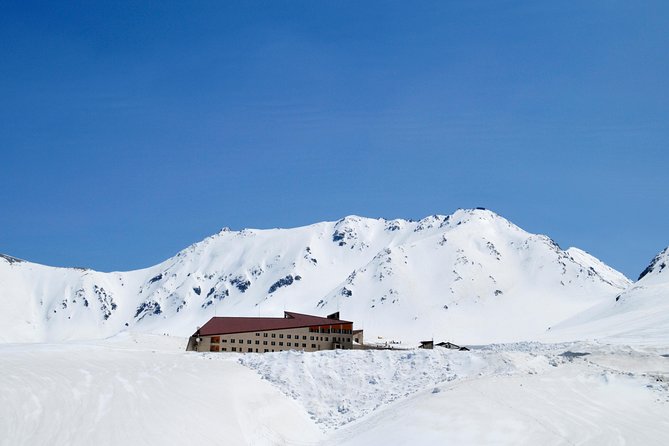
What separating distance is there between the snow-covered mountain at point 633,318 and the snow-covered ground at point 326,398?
61.9m

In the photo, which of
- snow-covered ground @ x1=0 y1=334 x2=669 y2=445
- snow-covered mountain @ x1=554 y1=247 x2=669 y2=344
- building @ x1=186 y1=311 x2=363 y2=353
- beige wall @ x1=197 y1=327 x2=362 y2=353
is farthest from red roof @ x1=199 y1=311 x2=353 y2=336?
snow-covered mountain @ x1=554 y1=247 x2=669 y2=344

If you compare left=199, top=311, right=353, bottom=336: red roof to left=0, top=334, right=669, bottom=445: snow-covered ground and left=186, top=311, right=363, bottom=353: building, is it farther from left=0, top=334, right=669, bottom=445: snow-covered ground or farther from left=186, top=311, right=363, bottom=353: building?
left=0, top=334, right=669, bottom=445: snow-covered ground

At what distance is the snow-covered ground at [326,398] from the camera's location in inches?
1256

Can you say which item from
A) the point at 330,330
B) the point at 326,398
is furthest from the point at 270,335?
the point at 326,398

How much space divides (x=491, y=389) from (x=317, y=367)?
626 inches

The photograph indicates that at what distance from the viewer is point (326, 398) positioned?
48.0 metres

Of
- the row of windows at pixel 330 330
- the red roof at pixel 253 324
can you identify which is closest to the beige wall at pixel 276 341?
the row of windows at pixel 330 330

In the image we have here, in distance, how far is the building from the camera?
73875 millimetres

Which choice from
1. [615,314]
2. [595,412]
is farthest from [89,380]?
[615,314]

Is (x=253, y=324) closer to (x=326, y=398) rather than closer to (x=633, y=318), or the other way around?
(x=326, y=398)

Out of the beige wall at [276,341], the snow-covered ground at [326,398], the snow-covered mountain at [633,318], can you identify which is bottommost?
the snow-covered ground at [326,398]

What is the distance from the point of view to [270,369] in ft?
173

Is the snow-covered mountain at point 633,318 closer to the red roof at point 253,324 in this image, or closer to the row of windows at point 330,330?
the row of windows at point 330,330

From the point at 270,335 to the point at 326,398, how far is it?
2837cm
